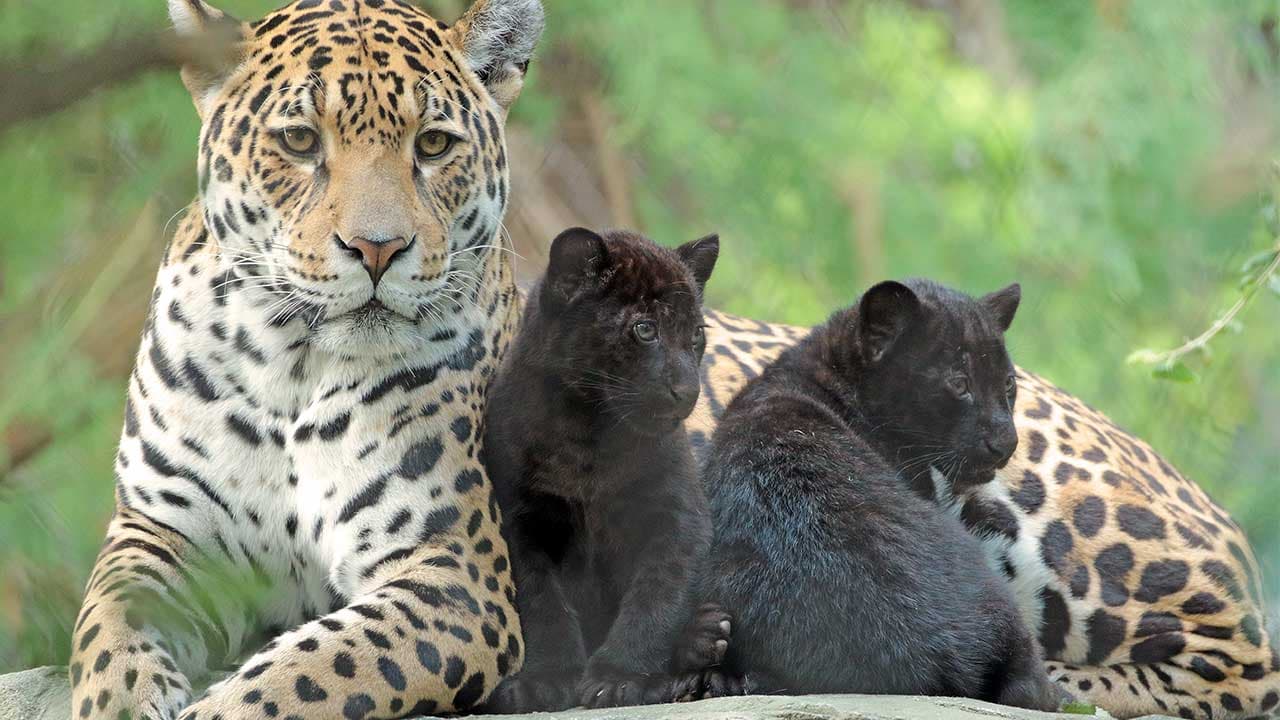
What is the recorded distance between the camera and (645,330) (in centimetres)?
479

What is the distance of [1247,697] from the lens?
5.72 metres

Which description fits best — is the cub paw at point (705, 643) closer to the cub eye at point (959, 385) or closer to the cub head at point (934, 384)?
the cub head at point (934, 384)

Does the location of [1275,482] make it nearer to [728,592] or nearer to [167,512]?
[728,592]

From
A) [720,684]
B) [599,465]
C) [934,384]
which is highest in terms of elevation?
[934,384]

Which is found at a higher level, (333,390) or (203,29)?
(203,29)

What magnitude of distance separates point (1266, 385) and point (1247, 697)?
593 centimetres

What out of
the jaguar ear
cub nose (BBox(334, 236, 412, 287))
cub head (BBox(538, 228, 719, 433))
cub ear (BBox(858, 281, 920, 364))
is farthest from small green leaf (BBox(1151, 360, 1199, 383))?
the jaguar ear

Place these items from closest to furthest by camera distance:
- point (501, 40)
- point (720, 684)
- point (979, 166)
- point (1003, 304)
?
point (720, 684) < point (501, 40) < point (1003, 304) < point (979, 166)

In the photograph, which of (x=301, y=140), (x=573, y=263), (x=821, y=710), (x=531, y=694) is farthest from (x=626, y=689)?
(x=301, y=140)

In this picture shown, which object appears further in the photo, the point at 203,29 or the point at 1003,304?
the point at 1003,304

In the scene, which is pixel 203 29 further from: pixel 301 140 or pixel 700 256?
pixel 700 256

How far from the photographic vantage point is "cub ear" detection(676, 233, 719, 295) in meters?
5.20

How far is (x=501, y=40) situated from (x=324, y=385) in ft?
4.76

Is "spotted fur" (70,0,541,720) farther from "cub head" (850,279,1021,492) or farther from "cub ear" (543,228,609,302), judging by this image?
"cub head" (850,279,1021,492)
